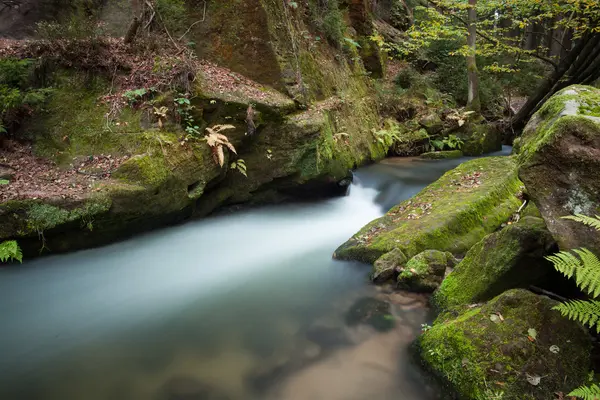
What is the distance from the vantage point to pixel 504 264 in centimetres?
405

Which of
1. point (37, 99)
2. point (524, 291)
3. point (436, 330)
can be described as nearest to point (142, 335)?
point (436, 330)

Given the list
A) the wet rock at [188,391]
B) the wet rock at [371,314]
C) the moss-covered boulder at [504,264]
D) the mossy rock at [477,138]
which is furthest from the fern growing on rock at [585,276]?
the mossy rock at [477,138]

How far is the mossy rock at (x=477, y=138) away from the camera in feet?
44.5

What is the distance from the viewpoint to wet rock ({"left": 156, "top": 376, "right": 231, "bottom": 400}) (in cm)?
356

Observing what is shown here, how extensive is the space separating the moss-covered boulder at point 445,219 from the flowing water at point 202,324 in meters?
0.56

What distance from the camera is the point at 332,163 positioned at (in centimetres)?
924

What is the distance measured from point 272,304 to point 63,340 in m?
2.69

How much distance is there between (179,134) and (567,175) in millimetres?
6288

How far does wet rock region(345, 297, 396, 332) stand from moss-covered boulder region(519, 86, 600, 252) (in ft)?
7.12

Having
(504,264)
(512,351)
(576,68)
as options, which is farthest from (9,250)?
(576,68)

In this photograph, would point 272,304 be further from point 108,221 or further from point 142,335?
point 108,221

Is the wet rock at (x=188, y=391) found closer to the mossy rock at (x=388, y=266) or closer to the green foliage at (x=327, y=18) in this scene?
the mossy rock at (x=388, y=266)

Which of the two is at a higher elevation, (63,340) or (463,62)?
(463,62)

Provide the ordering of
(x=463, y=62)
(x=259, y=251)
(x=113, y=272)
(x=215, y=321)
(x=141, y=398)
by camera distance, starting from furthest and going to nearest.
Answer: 1. (x=463, y=62)
2. (x=259, y=251)
3. (x=113, y=272)
4. (x=215, y=321)
5. (x=141, y=398)
